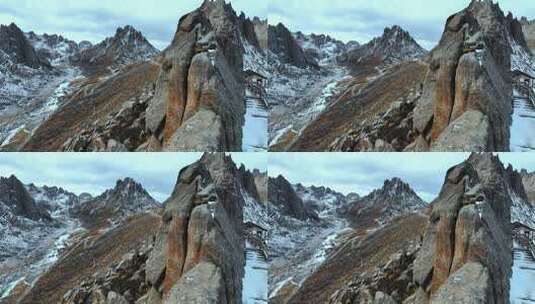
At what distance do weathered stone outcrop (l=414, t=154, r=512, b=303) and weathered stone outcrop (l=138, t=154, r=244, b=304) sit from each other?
1.24 metres

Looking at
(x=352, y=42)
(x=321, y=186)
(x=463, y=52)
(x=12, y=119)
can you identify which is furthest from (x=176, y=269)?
(x=463, y=52)

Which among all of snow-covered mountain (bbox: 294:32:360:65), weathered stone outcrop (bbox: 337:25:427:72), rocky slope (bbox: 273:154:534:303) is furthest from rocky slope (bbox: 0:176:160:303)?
weathered stone outcrop (bbox: 337:25:427:72)

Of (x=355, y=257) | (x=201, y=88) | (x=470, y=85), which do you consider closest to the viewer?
(x=470, y=85)

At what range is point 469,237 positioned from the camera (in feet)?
19.2

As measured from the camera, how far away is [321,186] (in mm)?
6109

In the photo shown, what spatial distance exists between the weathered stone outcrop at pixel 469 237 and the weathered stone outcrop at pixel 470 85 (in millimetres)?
173

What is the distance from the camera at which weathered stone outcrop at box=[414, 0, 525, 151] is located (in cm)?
581

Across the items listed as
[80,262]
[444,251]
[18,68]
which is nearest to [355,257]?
[444,251]

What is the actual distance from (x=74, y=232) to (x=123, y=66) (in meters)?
1.16

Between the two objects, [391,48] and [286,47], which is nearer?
[391,48]

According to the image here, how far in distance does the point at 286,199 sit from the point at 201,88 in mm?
944

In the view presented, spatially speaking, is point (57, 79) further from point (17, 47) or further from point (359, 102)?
point (359, 102)

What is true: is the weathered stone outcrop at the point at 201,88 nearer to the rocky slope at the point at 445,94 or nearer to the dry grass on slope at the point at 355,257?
the rocky slope at the point at 445,94

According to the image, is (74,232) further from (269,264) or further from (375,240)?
(375,240)
